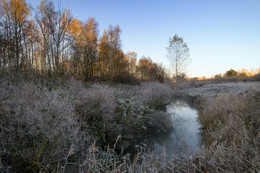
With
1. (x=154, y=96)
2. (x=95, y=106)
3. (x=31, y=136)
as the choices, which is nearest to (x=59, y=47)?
(x=95, y=106)

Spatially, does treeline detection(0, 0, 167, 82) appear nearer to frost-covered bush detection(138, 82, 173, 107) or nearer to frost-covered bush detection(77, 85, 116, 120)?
frost-covered bush detection(77, 85, 116, 120)

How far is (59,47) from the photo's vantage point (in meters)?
6.23

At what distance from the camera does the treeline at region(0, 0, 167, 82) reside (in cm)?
507

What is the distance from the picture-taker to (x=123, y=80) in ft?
75.2

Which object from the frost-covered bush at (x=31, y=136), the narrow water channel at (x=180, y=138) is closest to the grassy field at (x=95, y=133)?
the frost-covered bush at (x=31, y=136)

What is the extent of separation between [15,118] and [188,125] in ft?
22.9

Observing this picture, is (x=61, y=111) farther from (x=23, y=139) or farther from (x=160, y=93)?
(x=160, y=93)

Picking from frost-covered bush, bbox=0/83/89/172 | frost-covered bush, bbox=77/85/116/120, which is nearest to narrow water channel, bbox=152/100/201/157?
frost-covered bush, bbox=77/85/116/120

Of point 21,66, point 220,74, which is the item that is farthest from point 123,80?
point 220,74

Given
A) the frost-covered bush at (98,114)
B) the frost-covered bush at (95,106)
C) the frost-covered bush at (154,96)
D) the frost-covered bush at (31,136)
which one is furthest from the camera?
the frost-covered bush at (154,96)

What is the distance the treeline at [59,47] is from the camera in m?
5.07

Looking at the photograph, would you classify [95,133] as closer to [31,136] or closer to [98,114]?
[98,114]

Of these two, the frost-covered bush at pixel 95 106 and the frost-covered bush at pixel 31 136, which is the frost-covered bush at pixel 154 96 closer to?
the frost-covered bush at pixel 95 106

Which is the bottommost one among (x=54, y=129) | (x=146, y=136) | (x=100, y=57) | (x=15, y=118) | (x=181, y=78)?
(x=146, y=136)
